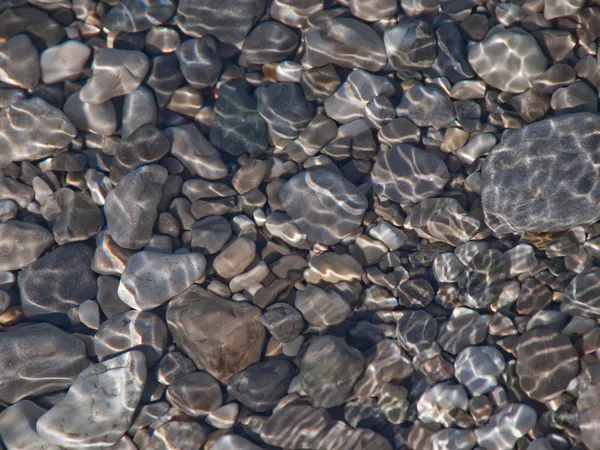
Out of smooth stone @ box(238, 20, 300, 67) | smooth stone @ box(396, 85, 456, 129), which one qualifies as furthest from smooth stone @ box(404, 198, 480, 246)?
smooth stone @ box(238, 20, 300, 67)

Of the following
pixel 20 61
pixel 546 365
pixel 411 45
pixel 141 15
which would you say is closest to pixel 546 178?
pixel 546 365

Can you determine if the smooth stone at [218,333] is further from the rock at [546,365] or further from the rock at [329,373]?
the rock at [546,365]

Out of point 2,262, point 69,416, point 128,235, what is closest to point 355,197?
point 128,235

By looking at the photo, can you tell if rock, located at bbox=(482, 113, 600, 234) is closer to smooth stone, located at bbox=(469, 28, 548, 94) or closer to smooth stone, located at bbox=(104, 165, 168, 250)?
smooth stone, located at bbox=(469, 28, 548, 94)

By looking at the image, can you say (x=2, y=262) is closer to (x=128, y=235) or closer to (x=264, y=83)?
(x=128, y=235)

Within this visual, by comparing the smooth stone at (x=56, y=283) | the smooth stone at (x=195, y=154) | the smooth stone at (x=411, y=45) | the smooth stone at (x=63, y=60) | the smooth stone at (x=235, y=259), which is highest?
the smooth stone at (x=411, y=45)

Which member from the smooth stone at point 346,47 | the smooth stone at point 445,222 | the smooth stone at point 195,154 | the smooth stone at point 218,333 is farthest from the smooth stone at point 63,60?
the smooth stone at point 445,222

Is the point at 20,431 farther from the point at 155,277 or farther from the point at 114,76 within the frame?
the point at 114,76
